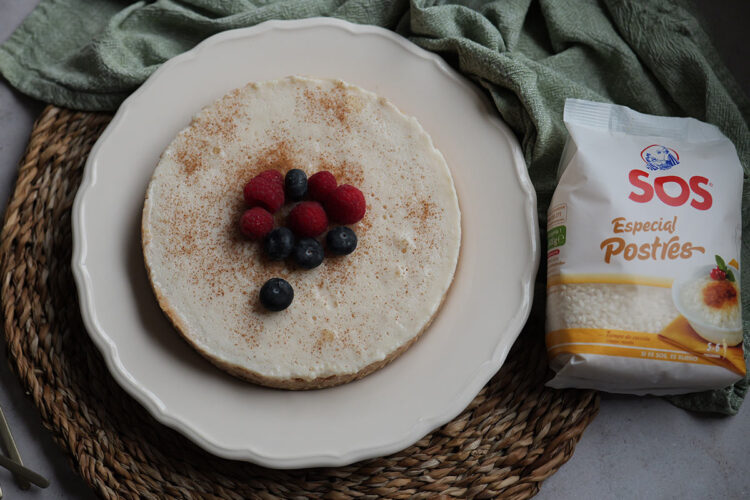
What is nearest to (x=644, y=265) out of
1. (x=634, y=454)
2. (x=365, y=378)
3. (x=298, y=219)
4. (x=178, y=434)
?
(x=634, y=454)

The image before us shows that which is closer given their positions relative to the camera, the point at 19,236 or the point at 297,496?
the point at 297,496

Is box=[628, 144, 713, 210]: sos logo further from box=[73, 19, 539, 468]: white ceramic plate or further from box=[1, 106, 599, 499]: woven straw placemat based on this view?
box=[1, 106, 599, 499]: woven straw placemat

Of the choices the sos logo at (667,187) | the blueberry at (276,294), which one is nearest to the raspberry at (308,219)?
the blueberry at (276,294)

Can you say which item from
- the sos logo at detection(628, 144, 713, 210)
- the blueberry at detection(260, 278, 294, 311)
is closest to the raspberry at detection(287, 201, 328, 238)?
the blueberry at detection(260, 278, 294, 311)

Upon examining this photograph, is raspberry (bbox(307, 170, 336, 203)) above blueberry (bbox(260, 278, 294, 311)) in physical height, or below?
above

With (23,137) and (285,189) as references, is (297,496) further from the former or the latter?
(23,137)

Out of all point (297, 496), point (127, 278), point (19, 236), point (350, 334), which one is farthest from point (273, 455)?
point (19, 236)
